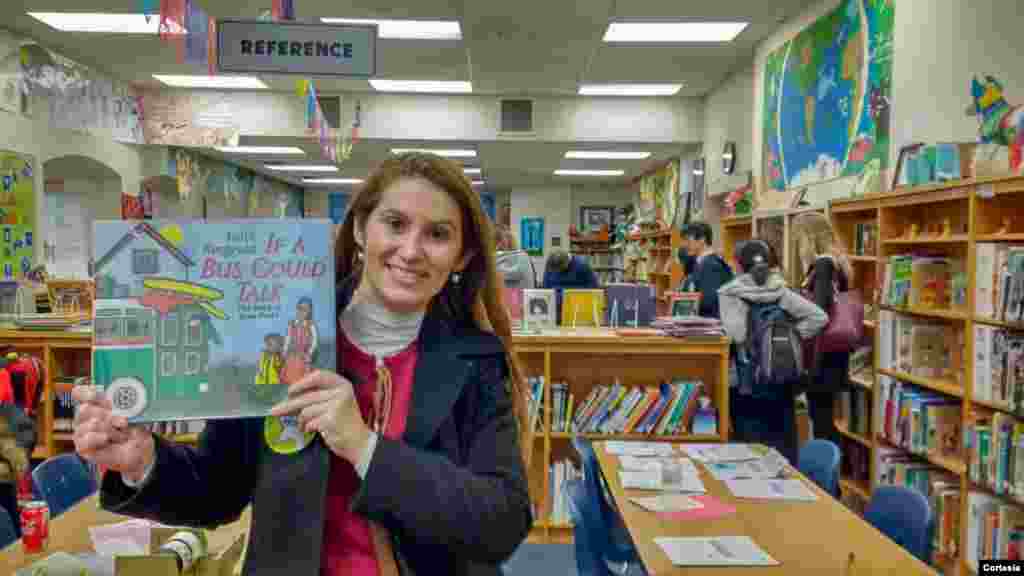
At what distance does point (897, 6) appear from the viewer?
5.09m

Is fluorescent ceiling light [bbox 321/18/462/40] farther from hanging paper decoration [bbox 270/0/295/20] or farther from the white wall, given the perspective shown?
the white wall

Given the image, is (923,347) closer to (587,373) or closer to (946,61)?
(946,61)

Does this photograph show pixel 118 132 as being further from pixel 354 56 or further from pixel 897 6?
pixel 897 6

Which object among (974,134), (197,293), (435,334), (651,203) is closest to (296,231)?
(197,293)

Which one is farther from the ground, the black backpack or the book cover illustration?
the book cover illustration

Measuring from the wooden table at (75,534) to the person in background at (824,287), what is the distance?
351cm

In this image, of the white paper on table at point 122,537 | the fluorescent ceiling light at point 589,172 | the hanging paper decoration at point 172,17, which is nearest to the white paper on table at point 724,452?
the white paper on table at point 122,537

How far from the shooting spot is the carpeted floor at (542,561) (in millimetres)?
4186

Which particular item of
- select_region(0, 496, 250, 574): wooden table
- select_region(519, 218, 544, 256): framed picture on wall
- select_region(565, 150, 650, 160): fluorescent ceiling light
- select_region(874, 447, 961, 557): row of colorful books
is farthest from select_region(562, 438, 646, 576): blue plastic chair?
select_region(519, 218, 544, 256): framed picture on wall

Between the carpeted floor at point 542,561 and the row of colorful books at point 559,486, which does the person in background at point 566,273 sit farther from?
the carpeted floor at point 542,561

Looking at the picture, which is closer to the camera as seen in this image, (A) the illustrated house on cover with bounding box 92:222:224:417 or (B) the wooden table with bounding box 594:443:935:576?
(A) the illustrated house on cover with bounding box 92:222:224:417

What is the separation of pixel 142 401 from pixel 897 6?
5.40 meters

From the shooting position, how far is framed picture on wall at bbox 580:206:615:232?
17359mm

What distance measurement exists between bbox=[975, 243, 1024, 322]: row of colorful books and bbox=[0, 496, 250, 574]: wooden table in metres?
3.25
